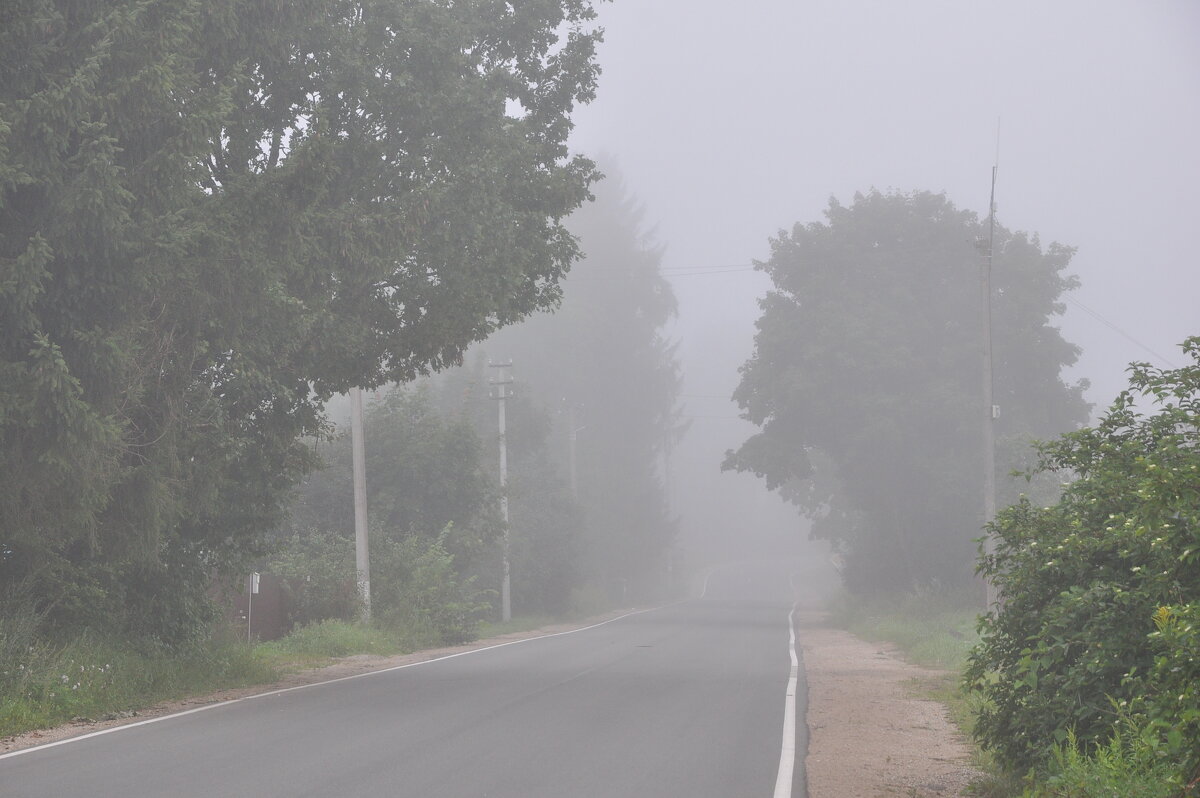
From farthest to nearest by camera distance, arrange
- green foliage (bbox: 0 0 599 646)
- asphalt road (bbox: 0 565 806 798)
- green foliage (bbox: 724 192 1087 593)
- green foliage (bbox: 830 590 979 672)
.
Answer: green foliage (bbox: 724 192 1087 593) < green foliage (bbox: 830 590 979 672) < green foliage (bbox: 0 0 599 646) < asphalt road (bbox: 0 565 806 798)

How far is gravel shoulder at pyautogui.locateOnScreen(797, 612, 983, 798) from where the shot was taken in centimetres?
955

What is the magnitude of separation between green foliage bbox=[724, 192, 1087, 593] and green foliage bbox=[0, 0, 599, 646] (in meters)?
23.7

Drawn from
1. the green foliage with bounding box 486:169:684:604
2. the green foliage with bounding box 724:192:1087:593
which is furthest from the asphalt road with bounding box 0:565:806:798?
the green foliage with bounding box 486:169:684:604

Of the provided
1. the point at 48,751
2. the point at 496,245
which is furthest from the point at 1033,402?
the point at 48,751

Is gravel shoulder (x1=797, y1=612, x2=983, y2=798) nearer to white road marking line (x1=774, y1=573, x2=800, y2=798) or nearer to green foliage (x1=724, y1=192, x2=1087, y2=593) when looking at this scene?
white road marking line (x1=774, y1=573, x2=800, y2=798)

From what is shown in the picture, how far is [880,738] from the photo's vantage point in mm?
12258

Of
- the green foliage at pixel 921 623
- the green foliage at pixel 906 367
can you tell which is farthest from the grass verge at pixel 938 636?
the green foliage at pixel 906 367

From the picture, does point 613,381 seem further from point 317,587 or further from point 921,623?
point 317,587

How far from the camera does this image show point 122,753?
10.3m

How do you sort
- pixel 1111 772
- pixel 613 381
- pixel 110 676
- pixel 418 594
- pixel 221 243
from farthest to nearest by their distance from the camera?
pixel 613 381 → pixel 418 594 → pixel 110 676 → pixel 221 243 → pixel 1111 772

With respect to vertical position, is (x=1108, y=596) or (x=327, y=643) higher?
(x=1108, y=596)

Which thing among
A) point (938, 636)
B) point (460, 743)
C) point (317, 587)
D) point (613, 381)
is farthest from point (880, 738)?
point (613, 381)

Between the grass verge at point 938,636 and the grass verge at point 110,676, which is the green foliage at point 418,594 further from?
the grass verge at point 938,636

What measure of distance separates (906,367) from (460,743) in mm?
32060
